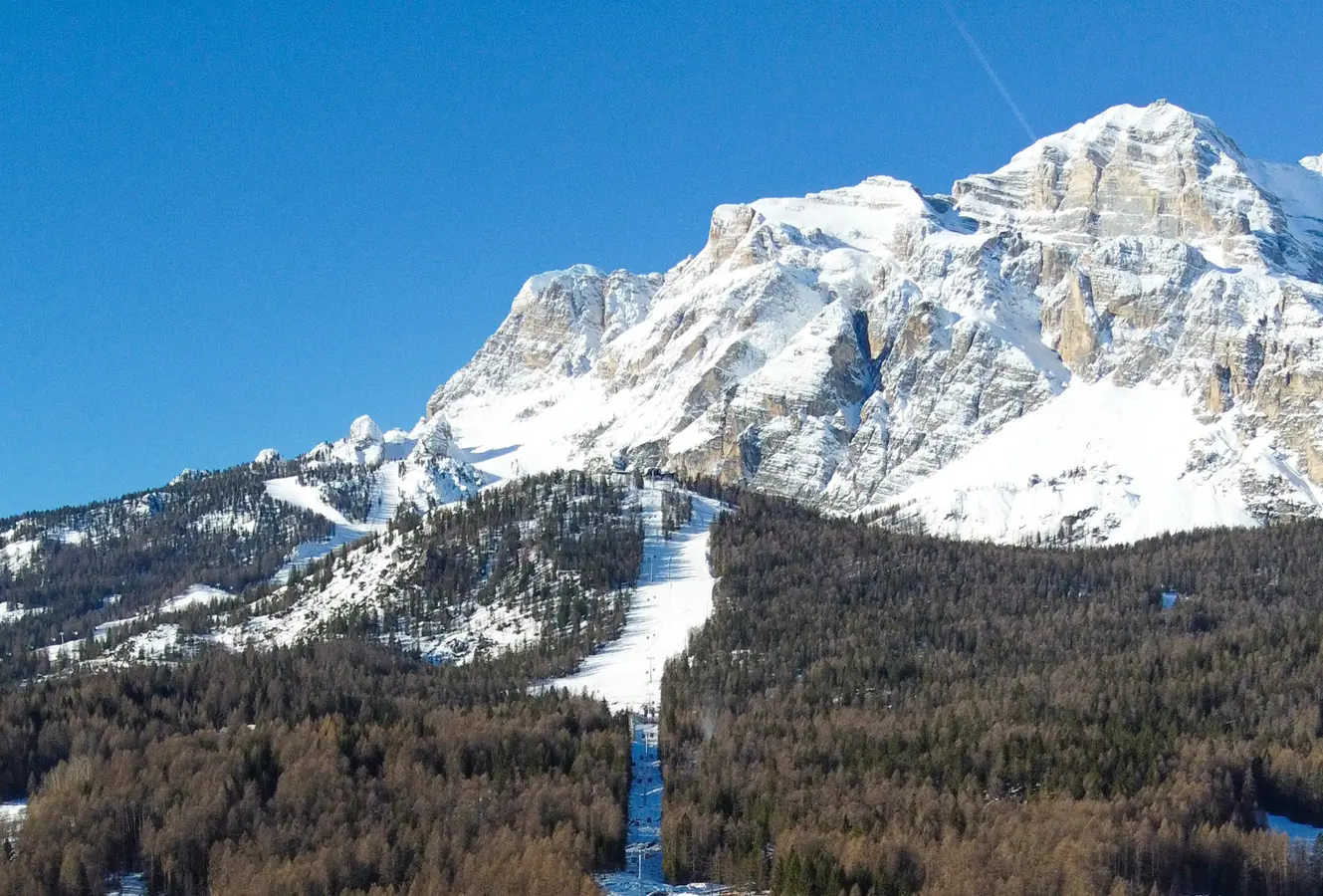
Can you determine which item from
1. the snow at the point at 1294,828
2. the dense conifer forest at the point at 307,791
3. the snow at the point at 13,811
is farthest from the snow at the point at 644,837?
the snow at the point at 1294,828

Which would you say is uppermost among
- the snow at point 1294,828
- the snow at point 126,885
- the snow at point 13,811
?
the snow at point 13,811

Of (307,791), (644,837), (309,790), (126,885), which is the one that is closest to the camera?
(126,885)

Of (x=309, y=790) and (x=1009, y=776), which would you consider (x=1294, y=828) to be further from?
(x=309, y=790)

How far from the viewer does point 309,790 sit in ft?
470

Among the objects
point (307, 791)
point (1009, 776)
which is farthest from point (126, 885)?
point (1009, 776)

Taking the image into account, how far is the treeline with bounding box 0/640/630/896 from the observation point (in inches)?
4914

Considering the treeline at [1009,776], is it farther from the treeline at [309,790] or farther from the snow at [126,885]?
the snow at [126,885]

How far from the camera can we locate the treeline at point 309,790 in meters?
125

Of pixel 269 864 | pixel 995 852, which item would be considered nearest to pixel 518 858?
pixel 269 864

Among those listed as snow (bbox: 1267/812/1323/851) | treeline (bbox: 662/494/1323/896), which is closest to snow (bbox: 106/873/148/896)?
treeline (bbox: 662/494/1323/896)

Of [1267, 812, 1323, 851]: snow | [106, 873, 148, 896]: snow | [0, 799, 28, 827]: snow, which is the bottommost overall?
[1267, 812, 1323, 851]: snow

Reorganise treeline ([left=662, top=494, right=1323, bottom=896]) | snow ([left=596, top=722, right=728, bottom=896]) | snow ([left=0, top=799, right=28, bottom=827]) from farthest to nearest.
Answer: snow ([left=0, top=799, right=28, bottom=827]) → snow ([left=596, top=722, right=728, bottom=896]) → treeline ([left=662, top=494, right=1323, bottom=896])

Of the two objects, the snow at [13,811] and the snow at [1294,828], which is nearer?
the snow at [13,811]

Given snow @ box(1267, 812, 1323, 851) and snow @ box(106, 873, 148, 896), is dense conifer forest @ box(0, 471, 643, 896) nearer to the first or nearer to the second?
snow @ box(106, 873, 148, 896)
